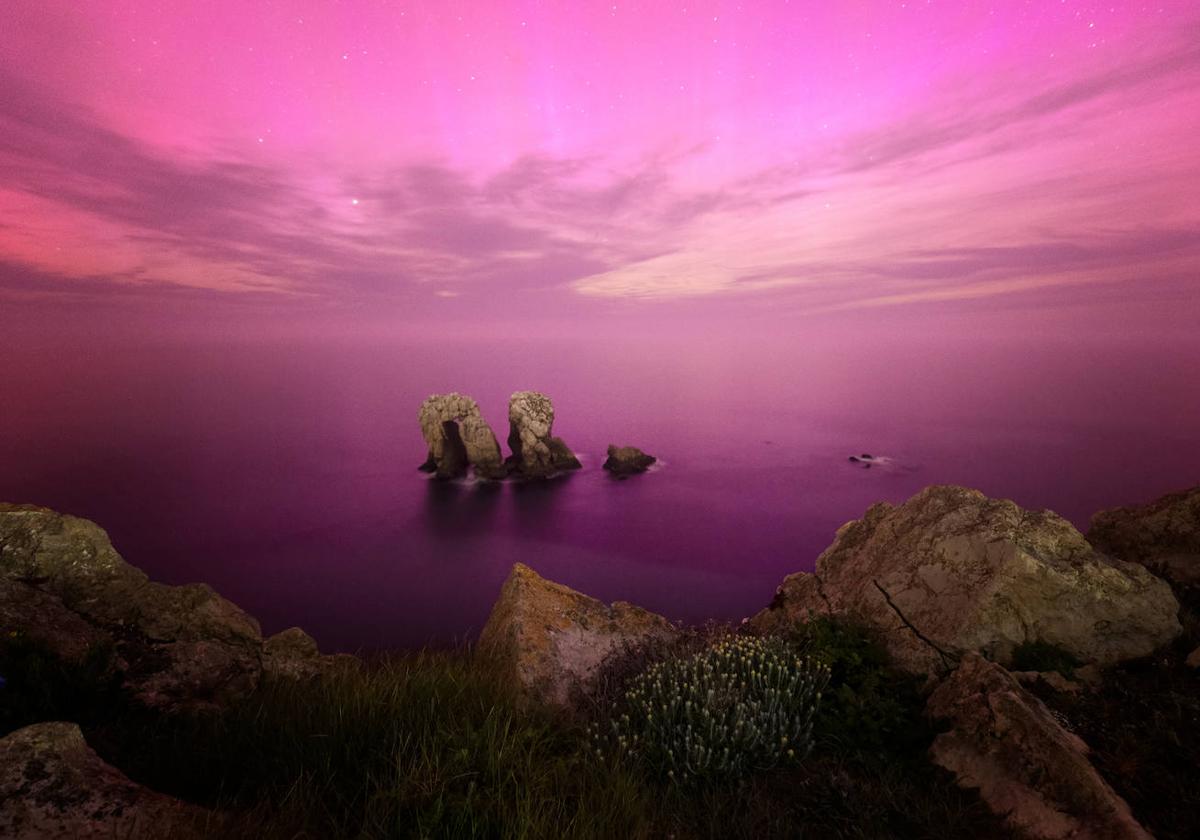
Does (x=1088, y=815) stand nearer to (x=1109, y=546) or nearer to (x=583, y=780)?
(x=583, y=780)

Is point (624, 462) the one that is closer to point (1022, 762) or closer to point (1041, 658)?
point (1041, 658)

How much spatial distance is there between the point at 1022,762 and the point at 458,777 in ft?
15.6

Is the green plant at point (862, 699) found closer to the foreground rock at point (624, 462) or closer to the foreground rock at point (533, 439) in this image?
the foreground rock at point (533, 439)

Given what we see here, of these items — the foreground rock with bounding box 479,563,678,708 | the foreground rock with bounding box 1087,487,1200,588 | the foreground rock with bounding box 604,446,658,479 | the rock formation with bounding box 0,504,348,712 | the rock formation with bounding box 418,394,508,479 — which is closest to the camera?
the rock formation with bounding box 0,504,348,712

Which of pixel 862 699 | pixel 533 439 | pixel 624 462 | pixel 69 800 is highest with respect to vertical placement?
pixel 69 800

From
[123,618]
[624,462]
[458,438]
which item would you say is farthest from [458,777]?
[624,462]

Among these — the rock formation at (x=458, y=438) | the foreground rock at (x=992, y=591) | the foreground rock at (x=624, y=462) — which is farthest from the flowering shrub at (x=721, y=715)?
the foreground rock at (x=624, y=462)

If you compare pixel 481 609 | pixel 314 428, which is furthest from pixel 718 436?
pixel 314 428

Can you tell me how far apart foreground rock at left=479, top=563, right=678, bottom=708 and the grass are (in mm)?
1806

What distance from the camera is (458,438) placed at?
11438 centimetres

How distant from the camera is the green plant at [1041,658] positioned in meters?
6.30

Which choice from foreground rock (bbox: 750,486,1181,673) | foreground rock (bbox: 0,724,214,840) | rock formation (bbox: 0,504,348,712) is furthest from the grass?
foreground rock (bbox: 750,486,1181,673)

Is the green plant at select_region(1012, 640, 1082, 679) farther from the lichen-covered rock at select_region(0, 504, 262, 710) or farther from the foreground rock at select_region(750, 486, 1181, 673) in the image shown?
the lichen-covered rock at select_region(0, 504, 262, 710)

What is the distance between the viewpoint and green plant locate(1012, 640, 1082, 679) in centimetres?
630
